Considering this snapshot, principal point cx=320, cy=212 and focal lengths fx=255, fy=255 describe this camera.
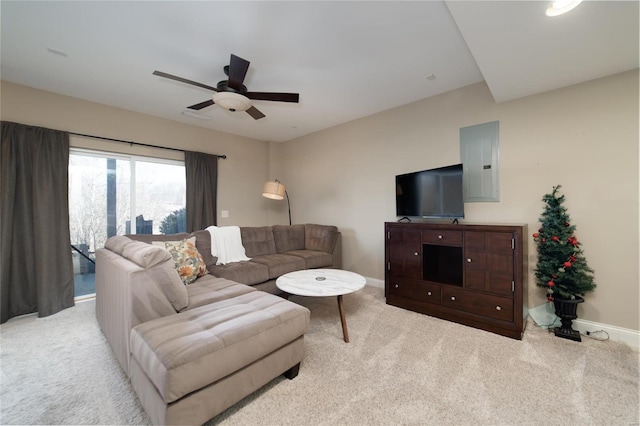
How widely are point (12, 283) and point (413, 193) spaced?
484cm

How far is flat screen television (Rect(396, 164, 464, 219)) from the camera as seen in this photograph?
2.85 m

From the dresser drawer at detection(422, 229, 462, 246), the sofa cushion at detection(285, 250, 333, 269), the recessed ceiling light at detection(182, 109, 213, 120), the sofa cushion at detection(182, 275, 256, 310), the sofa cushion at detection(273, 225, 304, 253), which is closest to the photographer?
the sofa cushion at detection(182, 275, 256, 310)

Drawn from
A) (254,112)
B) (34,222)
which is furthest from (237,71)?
(34,222)

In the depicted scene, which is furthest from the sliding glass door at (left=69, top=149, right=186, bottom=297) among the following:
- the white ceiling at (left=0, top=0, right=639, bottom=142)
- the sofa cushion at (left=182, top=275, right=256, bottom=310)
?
the sofa cushion at (left=182, top=275, right=256, bottom=310)

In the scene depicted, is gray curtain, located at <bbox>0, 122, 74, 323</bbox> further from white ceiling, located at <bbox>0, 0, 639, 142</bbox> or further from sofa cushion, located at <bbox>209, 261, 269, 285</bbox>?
sofa cushion, located at <bbox>209, 261, 269, 285</bbox>

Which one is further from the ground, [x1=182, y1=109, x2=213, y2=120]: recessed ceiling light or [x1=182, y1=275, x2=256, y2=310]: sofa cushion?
[x1=182, y1=109, x2=213, y2=120]: recessed ceiling light

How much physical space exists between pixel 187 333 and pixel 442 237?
2.56 m

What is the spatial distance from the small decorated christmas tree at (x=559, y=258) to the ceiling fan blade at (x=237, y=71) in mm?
3168

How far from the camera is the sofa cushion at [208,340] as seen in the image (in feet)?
4.12

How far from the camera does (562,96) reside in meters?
2.59

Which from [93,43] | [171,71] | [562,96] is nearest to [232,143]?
[171,71]

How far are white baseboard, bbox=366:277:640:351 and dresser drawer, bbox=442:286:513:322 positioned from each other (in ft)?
2.56

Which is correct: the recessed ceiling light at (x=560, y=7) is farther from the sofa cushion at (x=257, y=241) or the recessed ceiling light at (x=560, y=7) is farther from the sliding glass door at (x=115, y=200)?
the sliding glass door at (x=115, y=200)

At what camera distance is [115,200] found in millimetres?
3744
